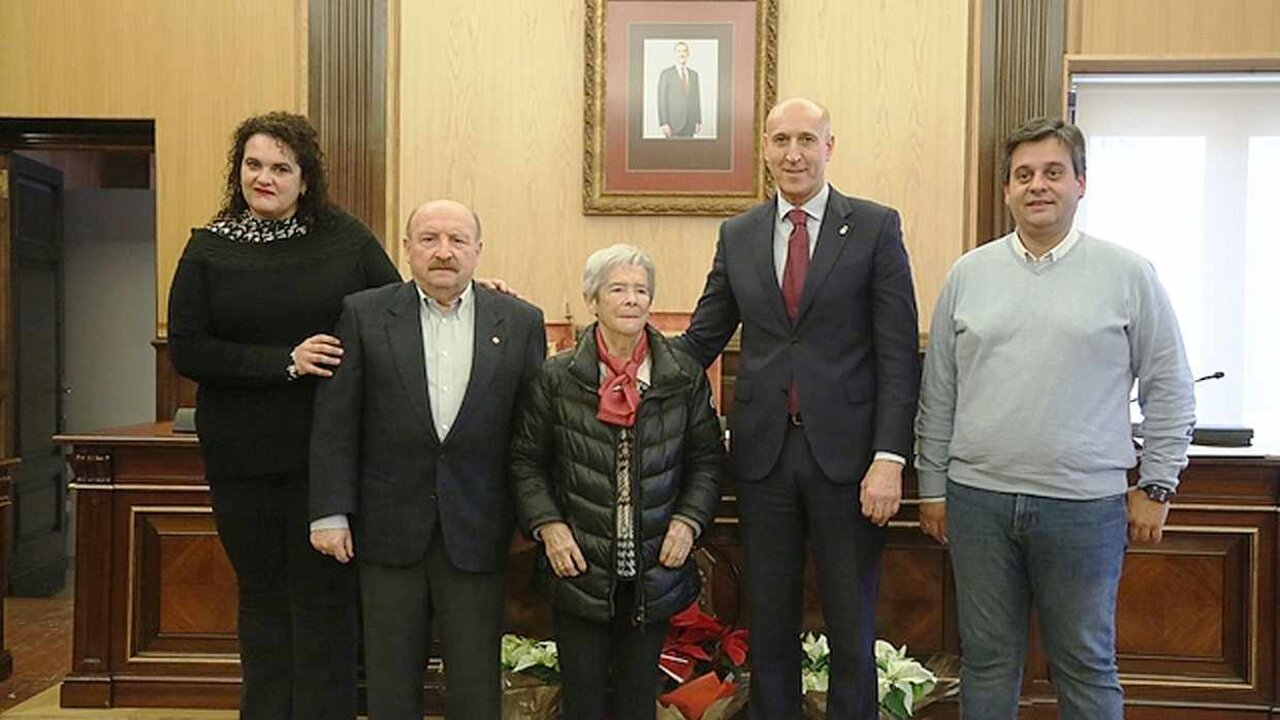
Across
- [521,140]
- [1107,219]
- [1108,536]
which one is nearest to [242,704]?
[1108,536]

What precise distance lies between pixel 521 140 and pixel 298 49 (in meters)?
1.04

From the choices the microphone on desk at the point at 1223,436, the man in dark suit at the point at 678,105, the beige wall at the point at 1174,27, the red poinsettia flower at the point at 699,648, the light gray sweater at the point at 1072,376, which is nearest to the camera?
the light gray sweater at the point at 1072,376

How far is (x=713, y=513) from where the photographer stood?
228 centimetres

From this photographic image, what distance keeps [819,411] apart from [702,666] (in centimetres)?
100

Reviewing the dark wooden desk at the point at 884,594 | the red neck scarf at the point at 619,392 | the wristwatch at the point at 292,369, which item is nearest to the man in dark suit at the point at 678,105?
the dark wooden desk at the point at 884,594

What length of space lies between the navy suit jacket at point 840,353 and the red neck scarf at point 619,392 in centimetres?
27

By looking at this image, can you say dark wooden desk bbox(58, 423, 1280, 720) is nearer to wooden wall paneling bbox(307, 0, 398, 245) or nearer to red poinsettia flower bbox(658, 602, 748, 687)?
red poinsettia flower bbox(658, 602, 748, 687)

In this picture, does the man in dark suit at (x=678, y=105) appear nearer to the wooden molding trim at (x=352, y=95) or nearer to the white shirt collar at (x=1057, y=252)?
the wooden molding trim at (x=352, y=95)

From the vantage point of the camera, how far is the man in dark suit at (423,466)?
2.18 metres

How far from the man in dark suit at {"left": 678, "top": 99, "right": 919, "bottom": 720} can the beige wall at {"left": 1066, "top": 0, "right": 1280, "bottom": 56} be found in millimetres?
2701

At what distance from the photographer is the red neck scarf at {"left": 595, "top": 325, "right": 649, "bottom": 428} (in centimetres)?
218

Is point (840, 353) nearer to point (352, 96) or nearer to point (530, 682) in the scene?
point (530, 682)

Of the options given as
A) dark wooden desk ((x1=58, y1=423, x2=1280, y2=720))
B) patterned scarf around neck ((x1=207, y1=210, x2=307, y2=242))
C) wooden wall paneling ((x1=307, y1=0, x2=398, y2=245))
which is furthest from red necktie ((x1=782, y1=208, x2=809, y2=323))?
wooden wall paneling ((x1=307, y1=0, x2=398, y2=245))

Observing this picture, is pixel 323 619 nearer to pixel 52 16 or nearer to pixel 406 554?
pixel 406 554
